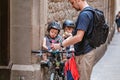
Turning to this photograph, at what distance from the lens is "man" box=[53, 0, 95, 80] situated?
5.87m

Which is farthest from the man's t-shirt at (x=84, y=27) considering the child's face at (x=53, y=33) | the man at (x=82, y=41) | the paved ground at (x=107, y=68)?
the paved ground at (x=107, y=68)

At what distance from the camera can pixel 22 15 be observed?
7.84 metres

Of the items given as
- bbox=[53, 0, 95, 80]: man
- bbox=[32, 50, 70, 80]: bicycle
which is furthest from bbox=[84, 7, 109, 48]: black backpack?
bbox=[32, 50, 70, 80]: bicycle

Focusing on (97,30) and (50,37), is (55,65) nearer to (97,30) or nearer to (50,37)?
(50,37)

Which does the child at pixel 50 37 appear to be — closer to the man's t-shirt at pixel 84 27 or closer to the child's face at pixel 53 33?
the child's face at pixel 53 33

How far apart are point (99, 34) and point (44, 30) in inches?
98.5

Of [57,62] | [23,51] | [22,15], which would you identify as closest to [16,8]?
[22,15]

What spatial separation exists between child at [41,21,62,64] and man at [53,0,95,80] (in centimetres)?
168

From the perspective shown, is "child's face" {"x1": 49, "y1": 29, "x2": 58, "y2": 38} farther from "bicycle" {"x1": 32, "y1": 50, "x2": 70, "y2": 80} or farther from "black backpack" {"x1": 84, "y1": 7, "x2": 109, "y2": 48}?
"black backpack" {"x1": 84, "y1": 7, "x2": 109, "y2": 48}

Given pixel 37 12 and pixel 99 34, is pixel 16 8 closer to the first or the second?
pixel 37 12

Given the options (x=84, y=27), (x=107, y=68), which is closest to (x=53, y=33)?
(x=84, y=27)

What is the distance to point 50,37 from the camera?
8039 mm

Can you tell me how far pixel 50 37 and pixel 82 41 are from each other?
2058 mm

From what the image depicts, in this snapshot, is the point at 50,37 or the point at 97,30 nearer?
the point at 97,30
